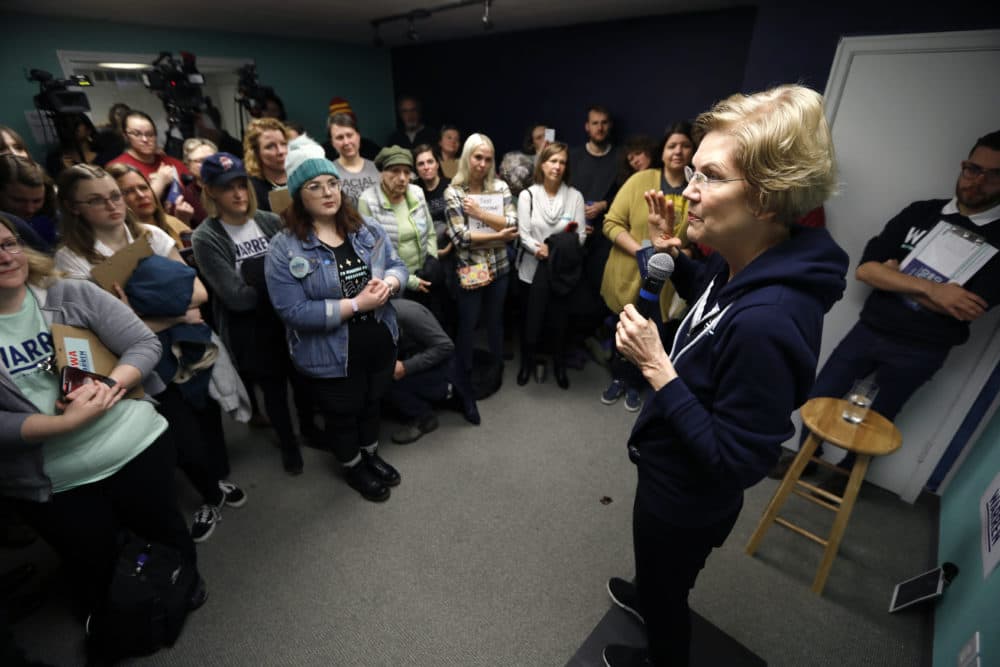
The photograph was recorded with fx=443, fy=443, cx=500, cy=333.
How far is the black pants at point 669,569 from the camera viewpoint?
1154mm

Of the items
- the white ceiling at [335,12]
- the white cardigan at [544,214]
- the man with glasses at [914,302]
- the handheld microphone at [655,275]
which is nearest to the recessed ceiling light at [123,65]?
the white ceiling at [335,12]

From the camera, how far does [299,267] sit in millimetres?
1818

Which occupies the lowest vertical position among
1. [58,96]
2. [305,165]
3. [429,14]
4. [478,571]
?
[478,571]

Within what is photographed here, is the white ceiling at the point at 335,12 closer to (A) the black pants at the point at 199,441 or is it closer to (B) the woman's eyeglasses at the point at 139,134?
(B) the woman's eyeglasses at the point at 139,134

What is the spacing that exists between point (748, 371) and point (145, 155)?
3.80 metres

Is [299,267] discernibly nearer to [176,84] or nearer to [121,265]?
[121,265]

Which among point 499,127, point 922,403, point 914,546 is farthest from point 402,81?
point 914,546

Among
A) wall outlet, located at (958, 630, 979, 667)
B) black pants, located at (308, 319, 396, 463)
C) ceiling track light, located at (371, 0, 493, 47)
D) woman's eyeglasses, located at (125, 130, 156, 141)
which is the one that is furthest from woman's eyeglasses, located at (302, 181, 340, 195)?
wall outlet, located at (958, 630, 979, 667)

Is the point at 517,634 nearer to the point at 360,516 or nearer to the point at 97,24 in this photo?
the point at 360,516

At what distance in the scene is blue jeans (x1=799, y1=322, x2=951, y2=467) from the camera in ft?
6.76

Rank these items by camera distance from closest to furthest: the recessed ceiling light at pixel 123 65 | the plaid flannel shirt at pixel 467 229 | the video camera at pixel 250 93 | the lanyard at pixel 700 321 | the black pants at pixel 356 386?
the lanyard at pixel 700 321, the black pants at pixel 356 386, the plaid flannel shirt at pixel 467 229, the video camera at pixel 250 93, the recessed ceiling light at pixel 123 65

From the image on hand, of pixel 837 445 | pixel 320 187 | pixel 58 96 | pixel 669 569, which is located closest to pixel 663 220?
pixel 669 569

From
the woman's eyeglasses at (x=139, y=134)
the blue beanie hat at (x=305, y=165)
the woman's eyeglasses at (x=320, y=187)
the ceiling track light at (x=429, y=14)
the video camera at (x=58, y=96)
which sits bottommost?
the woman's eyeglasses at (x=320, y=187)

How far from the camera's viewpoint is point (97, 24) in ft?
13.5
